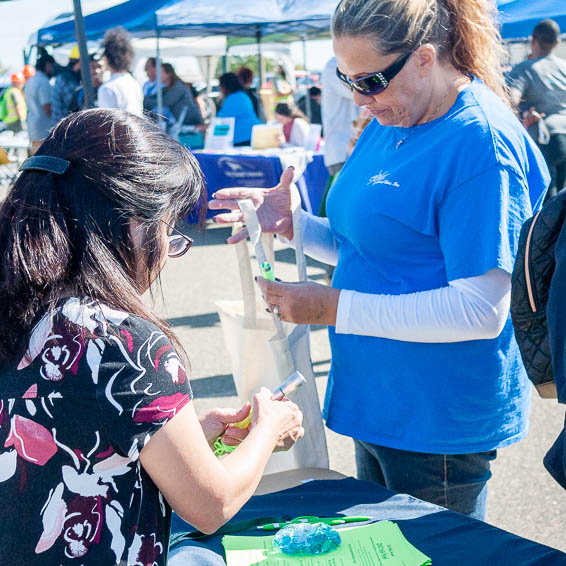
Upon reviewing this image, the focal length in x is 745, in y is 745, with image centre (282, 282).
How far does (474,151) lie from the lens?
1.39m

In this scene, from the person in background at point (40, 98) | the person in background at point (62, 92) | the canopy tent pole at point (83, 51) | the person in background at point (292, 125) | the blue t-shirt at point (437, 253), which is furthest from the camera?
the person in background at point (40, 98)

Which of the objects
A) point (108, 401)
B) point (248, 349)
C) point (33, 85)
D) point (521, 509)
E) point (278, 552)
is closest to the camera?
point (108, 401)

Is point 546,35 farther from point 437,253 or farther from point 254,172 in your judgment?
point 437,253

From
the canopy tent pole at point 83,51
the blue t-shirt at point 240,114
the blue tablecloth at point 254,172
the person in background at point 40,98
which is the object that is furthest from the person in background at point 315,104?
the canopy tent pole at point 83,51

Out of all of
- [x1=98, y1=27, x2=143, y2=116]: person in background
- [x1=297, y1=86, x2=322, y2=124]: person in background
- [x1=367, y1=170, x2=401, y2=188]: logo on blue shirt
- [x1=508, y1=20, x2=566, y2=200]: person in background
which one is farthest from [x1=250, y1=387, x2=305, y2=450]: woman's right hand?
[x1=297, y1=86, x2=322, y2=124]: person in background

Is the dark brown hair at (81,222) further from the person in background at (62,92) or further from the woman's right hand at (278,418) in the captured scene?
the person in background at (62,92)

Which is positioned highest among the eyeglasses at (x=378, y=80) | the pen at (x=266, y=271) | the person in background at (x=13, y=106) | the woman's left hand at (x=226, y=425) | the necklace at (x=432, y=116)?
the eyeglasses at (x=378, y=80)

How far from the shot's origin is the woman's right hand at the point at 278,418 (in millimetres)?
1263

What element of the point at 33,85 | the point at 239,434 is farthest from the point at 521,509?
the point at 33,85

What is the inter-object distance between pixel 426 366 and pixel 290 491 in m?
0.38

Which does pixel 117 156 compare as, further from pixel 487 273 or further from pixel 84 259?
pixel 487 273

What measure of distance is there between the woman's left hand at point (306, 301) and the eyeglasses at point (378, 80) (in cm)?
42

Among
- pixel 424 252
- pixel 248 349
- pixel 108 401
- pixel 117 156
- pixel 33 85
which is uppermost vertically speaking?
pixel 117 156

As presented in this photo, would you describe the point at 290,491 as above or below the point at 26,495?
below
